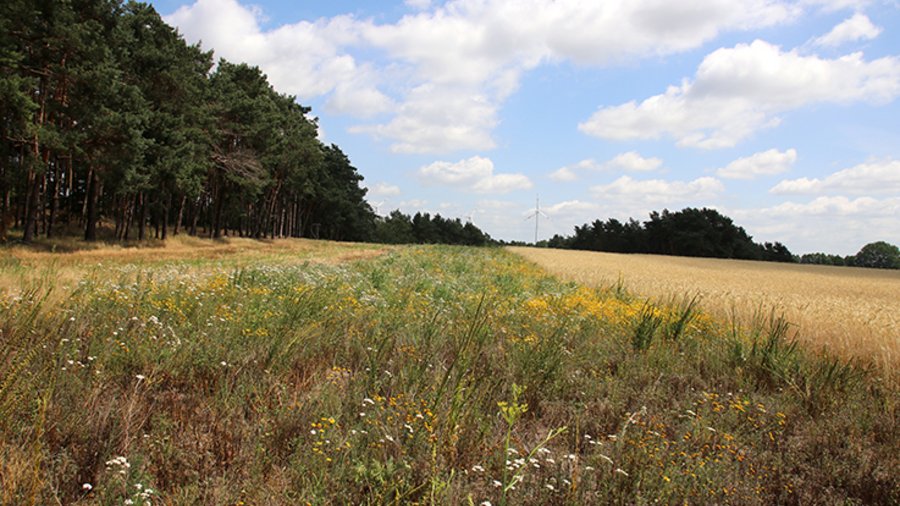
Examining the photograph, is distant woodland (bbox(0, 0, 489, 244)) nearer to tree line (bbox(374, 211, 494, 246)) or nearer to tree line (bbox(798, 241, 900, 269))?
tree line (bbox(374, 211, 494, 246))

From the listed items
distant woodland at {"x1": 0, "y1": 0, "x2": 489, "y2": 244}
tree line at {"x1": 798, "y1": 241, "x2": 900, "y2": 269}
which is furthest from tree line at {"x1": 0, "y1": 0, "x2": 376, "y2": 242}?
tree line at {"x1": 798, "y1": 241, "x2": 900, "y2": 269}

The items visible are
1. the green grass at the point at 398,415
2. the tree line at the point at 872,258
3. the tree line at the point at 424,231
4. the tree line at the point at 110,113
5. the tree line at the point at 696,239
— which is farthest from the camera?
the tree line at the point at 424,231

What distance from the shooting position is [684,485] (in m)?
3.25

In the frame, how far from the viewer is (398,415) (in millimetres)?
3594

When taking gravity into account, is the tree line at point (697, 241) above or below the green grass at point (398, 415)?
above

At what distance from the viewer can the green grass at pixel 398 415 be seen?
9.46 ft

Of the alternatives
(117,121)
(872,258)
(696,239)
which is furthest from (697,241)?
(117,121)

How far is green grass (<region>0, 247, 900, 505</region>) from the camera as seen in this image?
9.46ft

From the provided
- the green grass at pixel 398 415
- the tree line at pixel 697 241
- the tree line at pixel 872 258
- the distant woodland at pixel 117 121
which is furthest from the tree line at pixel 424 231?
the green grass at pixel 398 415

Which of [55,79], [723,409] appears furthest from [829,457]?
[55,79]

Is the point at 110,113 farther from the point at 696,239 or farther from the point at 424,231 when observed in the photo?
the point at 424,231

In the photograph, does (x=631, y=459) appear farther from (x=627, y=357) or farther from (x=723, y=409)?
(x=627, y=357)

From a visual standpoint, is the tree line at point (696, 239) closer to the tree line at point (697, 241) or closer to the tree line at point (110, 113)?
the tree line at point (697, 241)

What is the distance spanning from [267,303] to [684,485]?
5.76 metres
